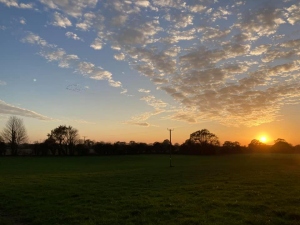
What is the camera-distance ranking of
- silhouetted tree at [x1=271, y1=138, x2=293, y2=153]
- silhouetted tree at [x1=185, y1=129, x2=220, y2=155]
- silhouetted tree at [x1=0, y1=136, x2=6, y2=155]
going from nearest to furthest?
silhouetted tree at [x1=0, y1=136, x2=6, y2=155] < silhouetted tree at [x1=185, y1=129, x2=220, y2=155] < silhouetted tree at [x1=271, y1=138, x2=293, y2=153]

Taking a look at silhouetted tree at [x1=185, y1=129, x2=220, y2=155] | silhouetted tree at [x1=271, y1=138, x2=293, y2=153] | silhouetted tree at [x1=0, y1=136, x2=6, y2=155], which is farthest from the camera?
silhouetted tree at [x1=271, y1=138, x2=293, y2=153]

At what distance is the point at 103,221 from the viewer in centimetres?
1267

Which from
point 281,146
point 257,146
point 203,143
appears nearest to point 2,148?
point 203,143

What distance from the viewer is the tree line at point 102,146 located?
129500mm

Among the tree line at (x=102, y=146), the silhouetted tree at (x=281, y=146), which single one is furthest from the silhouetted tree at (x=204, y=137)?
the silhouetted tree at (x=281, y=146)

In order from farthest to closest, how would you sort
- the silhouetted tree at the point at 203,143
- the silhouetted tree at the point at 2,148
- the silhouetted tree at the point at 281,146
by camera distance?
Answer: the silhouetted tree at the point at 281,146 < the silhouetted tree at the point at 203,143 < the silhouetted tree at the point at 2,148

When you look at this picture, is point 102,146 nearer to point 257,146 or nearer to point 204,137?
point 204,137

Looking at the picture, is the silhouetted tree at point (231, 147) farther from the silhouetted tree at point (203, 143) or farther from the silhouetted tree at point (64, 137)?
the silhouetted tree at point (64, 137)

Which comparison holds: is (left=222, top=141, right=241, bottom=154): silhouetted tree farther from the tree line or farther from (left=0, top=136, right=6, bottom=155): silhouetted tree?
(left=0, top=136, right=6, bottom=155): silhouetted tree

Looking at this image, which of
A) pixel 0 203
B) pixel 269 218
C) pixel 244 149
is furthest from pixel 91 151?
pixel 269 218

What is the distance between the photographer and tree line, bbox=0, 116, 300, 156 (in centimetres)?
12950

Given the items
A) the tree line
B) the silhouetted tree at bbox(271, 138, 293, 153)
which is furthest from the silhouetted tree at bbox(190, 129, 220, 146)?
the silhouetted tree at bbox(271, 138, 293, 153)

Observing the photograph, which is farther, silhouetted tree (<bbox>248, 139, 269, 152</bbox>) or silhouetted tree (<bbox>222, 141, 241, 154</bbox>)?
silhouetted tree (<bbox>248, 139, 269, 152</bbox>)

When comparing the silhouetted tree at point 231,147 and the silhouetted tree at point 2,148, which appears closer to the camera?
the silhouetted tree at point 2,148
